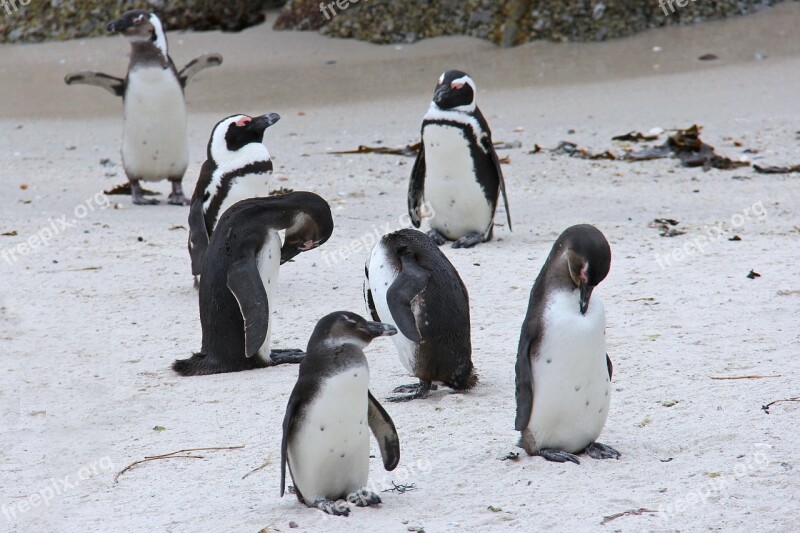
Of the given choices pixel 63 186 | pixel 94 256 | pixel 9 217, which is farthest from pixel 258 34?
pixel 94 256

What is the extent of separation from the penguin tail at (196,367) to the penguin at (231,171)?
3.28ft

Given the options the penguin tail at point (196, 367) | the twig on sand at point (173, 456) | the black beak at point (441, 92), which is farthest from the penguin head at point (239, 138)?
the twig on sand at point (173, 456)

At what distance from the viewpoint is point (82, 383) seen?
14.0ft

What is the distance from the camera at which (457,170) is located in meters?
6.40

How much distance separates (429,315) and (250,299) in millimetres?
667

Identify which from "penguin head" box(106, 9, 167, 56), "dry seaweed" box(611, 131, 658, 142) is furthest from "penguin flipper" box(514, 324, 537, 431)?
"dry seaweed" box(611, 131, 658, 142)

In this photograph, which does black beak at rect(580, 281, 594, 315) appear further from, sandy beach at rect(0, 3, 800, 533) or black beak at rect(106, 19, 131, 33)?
black beak at rect(106, 19, 131, 33)

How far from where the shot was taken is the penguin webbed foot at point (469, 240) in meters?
6.40

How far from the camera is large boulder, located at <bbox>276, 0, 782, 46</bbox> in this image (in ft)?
41.4

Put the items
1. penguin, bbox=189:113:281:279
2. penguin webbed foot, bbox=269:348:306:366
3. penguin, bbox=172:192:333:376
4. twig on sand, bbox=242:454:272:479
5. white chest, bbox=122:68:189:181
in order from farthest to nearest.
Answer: white chest, bbox=122:68:189:181
penguin, bbox=189:113:281:279
penguin webbed foot, bbox=269:348:306:366
penguin, bbox=172:192:333:376
twig on sand, bbox=242:454:272:479

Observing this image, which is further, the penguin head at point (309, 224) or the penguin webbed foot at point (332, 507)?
the penguin head at point (309, 224)

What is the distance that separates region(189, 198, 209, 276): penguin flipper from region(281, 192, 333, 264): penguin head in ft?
2.55

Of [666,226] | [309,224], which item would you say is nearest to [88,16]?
[666,226]

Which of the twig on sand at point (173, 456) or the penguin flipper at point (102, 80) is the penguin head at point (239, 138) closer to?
the twig on sand at point (173, 456)
